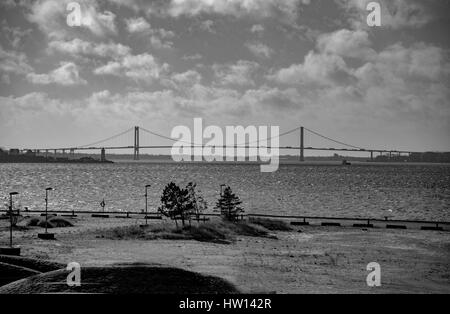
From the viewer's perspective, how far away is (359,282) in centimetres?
3133

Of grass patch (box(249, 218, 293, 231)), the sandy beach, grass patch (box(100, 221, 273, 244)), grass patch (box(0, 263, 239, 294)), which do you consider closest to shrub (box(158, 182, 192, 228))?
grass patch (box(100, 221, 273, 244))

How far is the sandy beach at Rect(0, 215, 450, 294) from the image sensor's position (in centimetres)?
Answer: 3097

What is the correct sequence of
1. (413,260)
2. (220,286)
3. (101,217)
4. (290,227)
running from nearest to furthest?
(220,286), (413,260), (290,227), (101,217)

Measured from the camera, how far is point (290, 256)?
137ft

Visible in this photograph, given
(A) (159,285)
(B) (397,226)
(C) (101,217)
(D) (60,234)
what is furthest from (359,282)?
(C) (101,217)

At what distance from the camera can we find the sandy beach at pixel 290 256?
31.0 m

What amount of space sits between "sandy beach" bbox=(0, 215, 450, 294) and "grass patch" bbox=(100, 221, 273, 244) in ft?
5.46

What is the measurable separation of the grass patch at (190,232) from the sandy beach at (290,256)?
5.46 feet

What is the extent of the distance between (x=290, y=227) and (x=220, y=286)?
146 feet

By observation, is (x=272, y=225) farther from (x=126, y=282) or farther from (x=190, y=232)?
(x=126, y=282)

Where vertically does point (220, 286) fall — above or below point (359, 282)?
above

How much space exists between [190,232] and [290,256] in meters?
13.4
